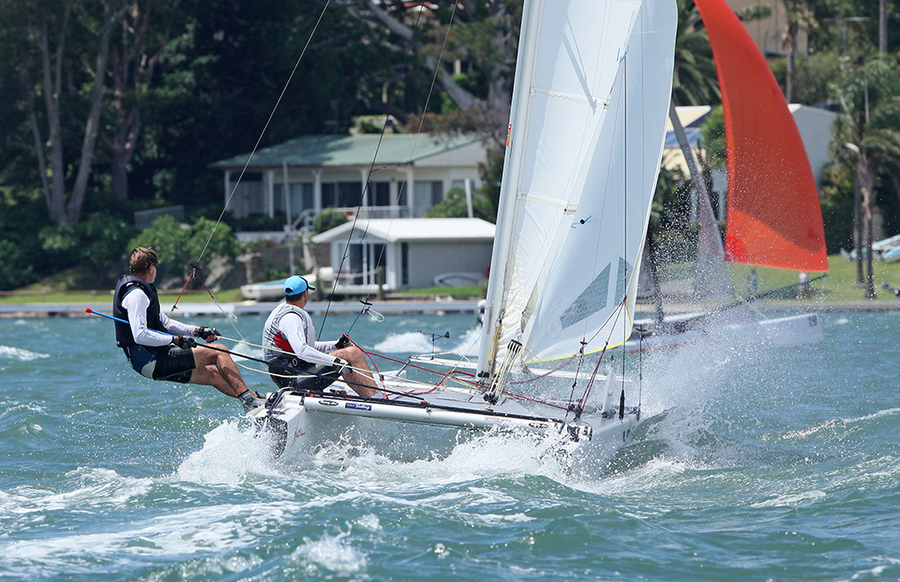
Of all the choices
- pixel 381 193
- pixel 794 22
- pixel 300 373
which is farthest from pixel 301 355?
pixel 794 22

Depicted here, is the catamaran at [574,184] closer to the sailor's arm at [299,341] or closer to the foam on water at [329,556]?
the sailor's arm at [299,341]

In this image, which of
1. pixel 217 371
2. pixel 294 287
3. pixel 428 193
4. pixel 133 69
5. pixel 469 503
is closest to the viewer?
pixel 469 503

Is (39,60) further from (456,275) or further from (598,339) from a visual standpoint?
(598,339)

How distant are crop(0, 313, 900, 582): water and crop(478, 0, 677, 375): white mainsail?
4.07 ft

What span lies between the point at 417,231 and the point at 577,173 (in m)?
25.7

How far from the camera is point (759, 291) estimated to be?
21.8 m

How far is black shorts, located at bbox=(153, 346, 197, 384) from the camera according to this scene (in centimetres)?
825

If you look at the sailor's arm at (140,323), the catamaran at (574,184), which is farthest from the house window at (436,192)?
the sailor's arm at (140,323)

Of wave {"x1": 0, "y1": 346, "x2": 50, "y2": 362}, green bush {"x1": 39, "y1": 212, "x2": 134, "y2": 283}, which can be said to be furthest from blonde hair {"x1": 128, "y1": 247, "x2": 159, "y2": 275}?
green bush {"x1": 39, "y1": 212, "x2": 134, "y2": 283}

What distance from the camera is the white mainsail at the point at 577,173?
8.80 meters

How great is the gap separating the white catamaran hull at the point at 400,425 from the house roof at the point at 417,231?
81.7ft

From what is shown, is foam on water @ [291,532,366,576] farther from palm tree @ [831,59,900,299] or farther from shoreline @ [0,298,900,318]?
palm tree @ [831,59,900,299]

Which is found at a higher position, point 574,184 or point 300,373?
point 574,184

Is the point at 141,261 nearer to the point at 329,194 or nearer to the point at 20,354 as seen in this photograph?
the point at 20,354
